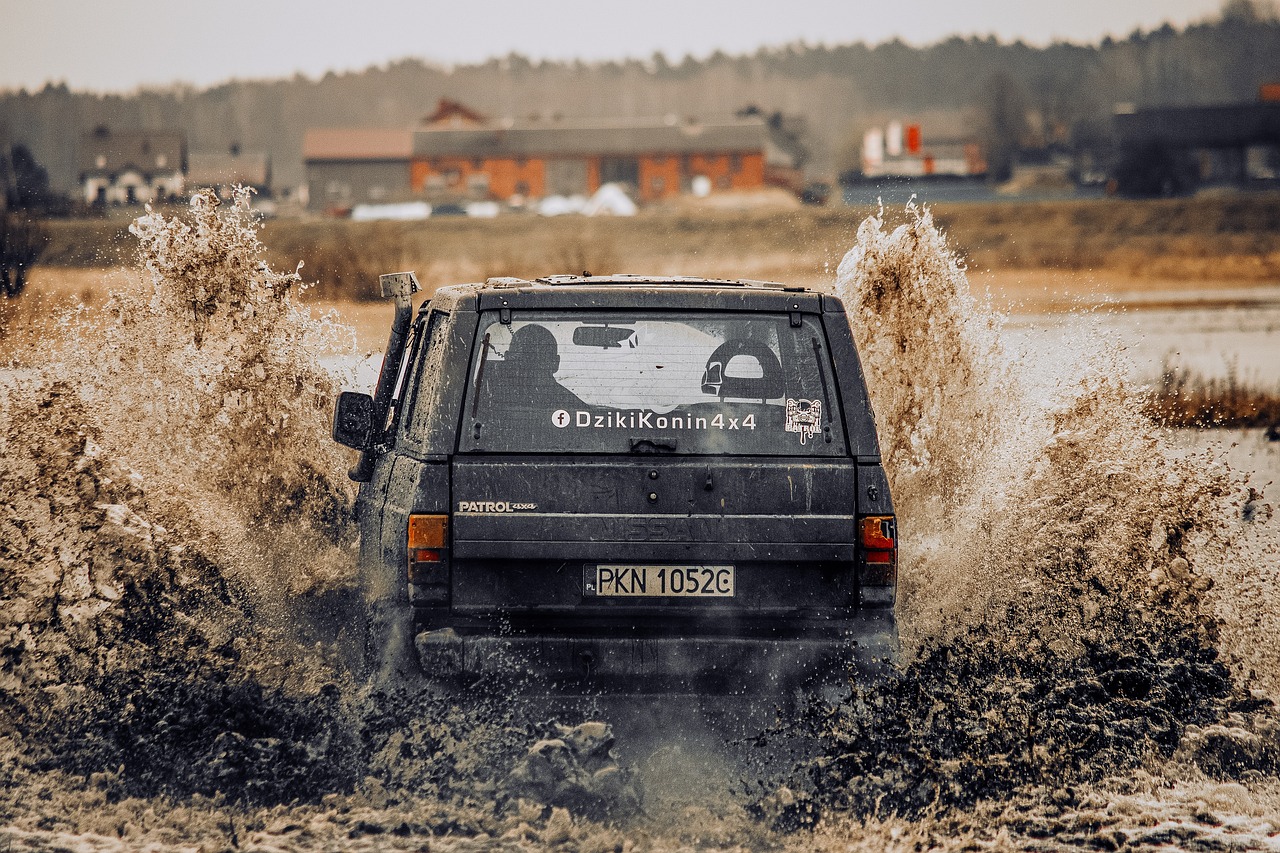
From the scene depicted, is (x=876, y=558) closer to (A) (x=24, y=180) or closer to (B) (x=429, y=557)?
(B) (x=429, y=557)

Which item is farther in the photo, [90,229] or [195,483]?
[90,229]

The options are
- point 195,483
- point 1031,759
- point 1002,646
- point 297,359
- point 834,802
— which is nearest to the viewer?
point 834,802

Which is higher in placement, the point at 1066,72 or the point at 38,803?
the point at 1066,72

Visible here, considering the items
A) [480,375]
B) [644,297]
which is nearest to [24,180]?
[480,375]

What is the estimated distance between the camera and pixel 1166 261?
48188mm

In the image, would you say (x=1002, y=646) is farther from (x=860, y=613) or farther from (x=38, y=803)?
(x=38, y=803)

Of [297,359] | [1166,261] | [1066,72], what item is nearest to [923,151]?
[1066,72]

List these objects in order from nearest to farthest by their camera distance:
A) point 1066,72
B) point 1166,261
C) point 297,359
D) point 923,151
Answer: point 297,359 → point 1166,261 → point 923,151 → point 1066,72

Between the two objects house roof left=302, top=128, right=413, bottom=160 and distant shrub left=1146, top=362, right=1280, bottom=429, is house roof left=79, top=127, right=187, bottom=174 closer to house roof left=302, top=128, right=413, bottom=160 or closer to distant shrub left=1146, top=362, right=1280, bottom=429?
house roof left=302, top=128, right=413, bottom=160

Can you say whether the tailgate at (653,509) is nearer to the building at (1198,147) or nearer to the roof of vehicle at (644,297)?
the roof of vehicle at (644,297)

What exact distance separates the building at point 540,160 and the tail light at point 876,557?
11038 cm

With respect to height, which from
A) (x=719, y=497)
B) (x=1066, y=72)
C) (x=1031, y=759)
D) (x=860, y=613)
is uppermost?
(x=1066, y=72)

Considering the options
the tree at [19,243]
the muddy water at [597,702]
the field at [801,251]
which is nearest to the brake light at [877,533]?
the muddy water at [597,702]

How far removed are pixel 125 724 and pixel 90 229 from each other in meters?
48.1
